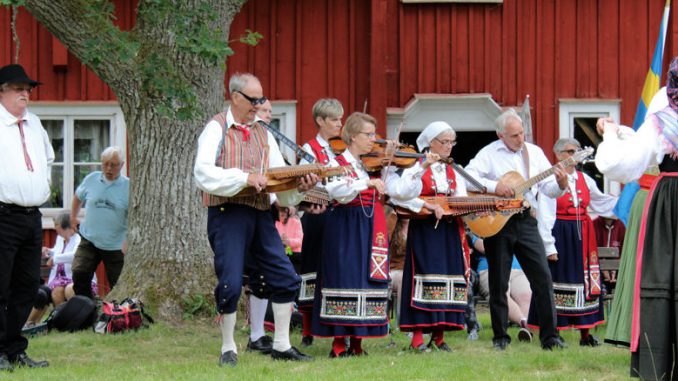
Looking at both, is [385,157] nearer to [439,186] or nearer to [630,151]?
[439,186]

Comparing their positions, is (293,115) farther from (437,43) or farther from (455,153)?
(455,153)

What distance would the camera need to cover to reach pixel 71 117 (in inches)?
579

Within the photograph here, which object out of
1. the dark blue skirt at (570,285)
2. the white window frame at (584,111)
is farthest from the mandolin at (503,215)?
the white window frame at (584,111)

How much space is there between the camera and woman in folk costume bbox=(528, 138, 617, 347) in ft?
29.3

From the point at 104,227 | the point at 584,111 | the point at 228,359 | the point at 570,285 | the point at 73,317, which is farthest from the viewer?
the point at 584,111

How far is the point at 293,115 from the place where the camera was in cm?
1456

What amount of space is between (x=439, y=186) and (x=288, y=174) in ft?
5.03

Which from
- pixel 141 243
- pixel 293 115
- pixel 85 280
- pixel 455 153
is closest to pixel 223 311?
pixel 141 243

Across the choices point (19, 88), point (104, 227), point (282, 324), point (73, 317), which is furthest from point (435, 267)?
point (104, 227)

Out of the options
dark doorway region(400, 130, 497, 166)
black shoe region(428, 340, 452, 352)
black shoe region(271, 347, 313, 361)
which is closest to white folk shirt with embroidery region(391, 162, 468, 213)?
black shoe region(428, 340, 452, 352)

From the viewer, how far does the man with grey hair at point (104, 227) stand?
1107 cm

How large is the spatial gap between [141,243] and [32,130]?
2571mm

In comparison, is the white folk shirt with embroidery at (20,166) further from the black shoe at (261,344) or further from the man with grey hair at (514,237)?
the man with grey hair at (514,237)

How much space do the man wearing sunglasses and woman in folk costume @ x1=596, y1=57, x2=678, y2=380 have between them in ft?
6.98
